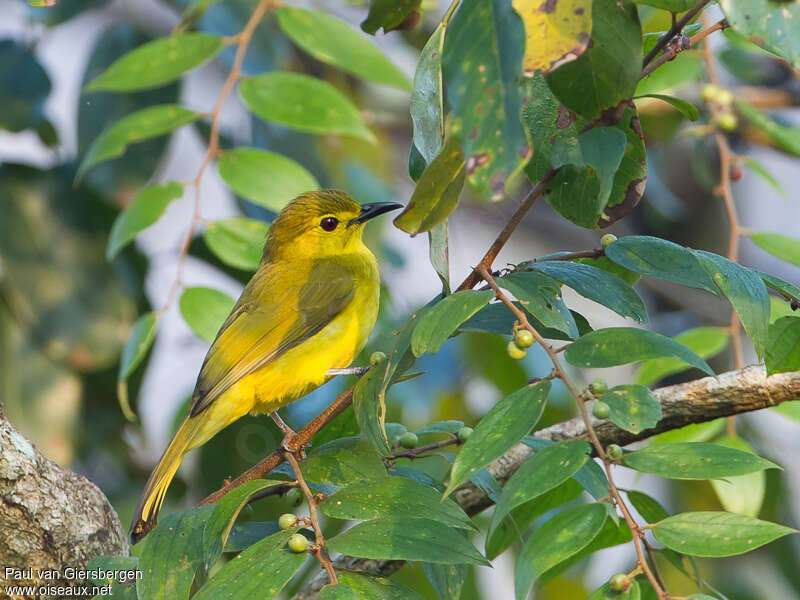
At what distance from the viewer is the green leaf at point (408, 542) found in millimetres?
1338

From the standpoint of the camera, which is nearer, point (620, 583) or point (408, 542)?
point (620, 583)

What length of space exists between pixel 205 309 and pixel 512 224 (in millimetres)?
1371

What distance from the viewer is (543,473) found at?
1.24 metres

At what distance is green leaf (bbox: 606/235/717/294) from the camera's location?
56.5 inches

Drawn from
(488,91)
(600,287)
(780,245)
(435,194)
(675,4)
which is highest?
(675,4)

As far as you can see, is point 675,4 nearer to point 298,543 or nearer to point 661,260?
point 661,260

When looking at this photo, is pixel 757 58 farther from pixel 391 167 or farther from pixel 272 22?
pixel 272 22

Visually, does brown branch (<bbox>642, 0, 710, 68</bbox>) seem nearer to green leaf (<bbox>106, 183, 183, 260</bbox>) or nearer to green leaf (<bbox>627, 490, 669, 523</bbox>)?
green leaf (<bbox>627, 490, 669, 523</bbox>)

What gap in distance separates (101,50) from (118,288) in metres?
0.99

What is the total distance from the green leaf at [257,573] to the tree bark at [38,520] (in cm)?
52

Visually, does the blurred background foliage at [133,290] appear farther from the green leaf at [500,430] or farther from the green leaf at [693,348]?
the green leaf at [500,430]

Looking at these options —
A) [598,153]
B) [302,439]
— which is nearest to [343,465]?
[302,439]

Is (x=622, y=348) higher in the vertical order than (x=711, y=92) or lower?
higher

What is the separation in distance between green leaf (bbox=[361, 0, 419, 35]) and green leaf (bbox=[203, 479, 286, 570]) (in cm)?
81
